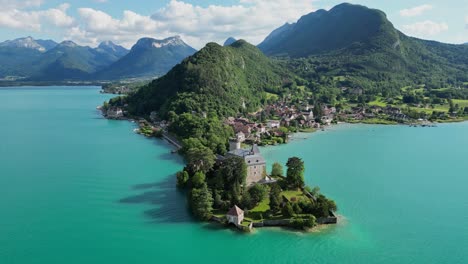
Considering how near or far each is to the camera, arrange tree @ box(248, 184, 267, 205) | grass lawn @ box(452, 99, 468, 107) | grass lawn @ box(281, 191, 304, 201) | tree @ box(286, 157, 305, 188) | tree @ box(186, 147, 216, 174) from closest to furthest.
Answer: tree @ box(248, 184, 267, 205) < grass lawn @ box(281, 191, 304, 201) < tree @ box(286, 157, 305, 188) < tree @ box(186, 147, 216, 174) < grass lawn @ box(452, 99, 468, 107)

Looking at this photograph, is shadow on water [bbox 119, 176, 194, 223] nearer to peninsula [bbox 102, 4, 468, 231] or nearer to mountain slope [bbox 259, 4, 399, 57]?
peninsula [bbox 102, 4, 468, 231]

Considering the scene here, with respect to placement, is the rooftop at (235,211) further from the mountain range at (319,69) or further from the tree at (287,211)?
the mountain range at (319,69)

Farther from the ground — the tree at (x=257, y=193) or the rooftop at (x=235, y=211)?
the tree at (x=257, y=193)

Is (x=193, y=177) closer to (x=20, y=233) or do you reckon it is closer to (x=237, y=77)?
(x=20, y=233)

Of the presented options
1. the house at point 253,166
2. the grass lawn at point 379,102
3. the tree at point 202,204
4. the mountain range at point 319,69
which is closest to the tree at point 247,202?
the tree at point 202,204

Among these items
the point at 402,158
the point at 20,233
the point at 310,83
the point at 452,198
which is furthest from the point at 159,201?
the point at 310,83

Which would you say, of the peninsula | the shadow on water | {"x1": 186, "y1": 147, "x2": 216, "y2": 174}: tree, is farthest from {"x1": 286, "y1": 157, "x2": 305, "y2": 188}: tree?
the shadow on water
